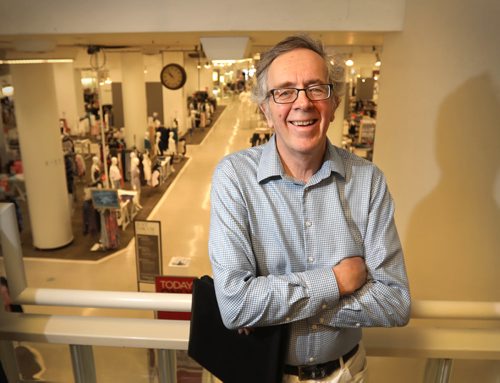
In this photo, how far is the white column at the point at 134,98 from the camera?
1492 centimetres

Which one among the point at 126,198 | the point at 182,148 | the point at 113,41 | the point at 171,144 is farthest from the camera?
the point at 182,148

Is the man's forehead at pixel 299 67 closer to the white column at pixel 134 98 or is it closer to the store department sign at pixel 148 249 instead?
the store department sign at pixel 148 249

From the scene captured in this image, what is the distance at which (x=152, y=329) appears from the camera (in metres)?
1.68

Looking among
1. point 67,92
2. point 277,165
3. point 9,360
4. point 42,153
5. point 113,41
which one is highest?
point 113,41

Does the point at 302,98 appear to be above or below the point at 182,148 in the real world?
above

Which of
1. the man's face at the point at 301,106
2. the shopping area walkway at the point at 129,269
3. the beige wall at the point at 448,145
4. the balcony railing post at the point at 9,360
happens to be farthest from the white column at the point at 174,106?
the man's face at the point at 301,106

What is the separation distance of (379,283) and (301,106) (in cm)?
63

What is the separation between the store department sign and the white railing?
5.02 m

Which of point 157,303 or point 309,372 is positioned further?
point 157,303

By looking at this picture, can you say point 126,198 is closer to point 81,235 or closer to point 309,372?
point 81,235

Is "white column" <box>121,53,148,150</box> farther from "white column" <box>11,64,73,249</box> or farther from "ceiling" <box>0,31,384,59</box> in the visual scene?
"ceiling" <box>0,31,384,59</box>

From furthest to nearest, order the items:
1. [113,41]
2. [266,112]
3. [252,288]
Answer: [113,41] → [266,112] → [252,288]

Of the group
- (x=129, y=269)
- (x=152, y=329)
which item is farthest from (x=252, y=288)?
(x=129, y=269)

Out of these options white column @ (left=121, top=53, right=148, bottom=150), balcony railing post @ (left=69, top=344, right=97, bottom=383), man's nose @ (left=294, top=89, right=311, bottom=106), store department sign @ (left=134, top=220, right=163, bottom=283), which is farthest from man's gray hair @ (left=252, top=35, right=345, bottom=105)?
white column @ (left=121, top=53, right=148, bottom=150)
